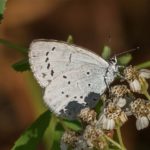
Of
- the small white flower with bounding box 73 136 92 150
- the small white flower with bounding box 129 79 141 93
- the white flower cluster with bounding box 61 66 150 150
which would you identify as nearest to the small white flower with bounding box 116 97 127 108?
the white flower cluster with bounding box 61 66 150 150

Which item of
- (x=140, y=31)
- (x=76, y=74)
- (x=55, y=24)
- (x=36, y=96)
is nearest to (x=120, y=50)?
(x=140, y=31)

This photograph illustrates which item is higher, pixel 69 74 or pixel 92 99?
pixel 69 74

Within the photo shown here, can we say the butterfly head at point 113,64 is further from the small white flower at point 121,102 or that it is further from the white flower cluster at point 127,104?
the small white flower at point 121,102

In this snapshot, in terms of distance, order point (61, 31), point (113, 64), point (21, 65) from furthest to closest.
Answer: point (61, 31)
point (21, 65)
point (113, 64)

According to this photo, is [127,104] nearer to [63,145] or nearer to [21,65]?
[63,145]

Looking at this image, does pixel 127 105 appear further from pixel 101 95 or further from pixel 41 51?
pixel 41 51

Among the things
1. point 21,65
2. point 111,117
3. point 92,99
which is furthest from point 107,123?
point 21,65

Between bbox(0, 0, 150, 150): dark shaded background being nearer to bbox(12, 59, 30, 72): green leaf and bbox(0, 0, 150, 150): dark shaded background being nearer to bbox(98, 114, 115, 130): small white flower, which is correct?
bbox(12, 59, 30, 72): green leaf
